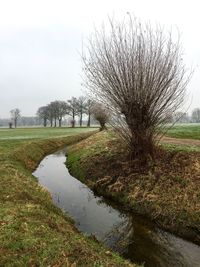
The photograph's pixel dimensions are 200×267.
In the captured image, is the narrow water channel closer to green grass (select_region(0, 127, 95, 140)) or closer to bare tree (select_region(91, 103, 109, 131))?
bare tree (select_region(91, 103, 109, 131))

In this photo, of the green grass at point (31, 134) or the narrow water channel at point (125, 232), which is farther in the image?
the green grass at point (31, 134)

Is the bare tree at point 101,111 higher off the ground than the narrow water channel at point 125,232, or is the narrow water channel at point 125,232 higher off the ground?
the bare tree at point 101,111

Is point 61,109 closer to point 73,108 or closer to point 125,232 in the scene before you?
point 73,108

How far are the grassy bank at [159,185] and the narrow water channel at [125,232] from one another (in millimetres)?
698

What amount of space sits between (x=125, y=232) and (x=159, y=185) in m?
4.48

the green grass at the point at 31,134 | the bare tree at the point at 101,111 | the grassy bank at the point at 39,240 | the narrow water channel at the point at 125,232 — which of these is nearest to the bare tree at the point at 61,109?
the green grass at the point at 31,134

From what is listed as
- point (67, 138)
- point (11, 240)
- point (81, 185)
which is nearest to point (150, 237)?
point (11, 240)

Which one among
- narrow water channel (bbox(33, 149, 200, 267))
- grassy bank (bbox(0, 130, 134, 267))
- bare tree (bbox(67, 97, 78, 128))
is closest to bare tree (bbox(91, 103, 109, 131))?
narrow water channel (bbox(33, 149, 200, 267))

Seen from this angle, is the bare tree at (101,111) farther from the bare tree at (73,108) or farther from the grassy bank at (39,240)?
the bare tree at (73,108)

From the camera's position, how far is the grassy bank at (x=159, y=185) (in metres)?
14.3

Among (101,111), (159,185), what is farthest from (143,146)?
(101,111)

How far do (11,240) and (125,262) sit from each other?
339 cm

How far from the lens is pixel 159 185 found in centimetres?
1733

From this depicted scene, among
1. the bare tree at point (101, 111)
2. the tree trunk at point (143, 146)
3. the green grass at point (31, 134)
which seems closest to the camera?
the tree trunk at point (143, 146)
